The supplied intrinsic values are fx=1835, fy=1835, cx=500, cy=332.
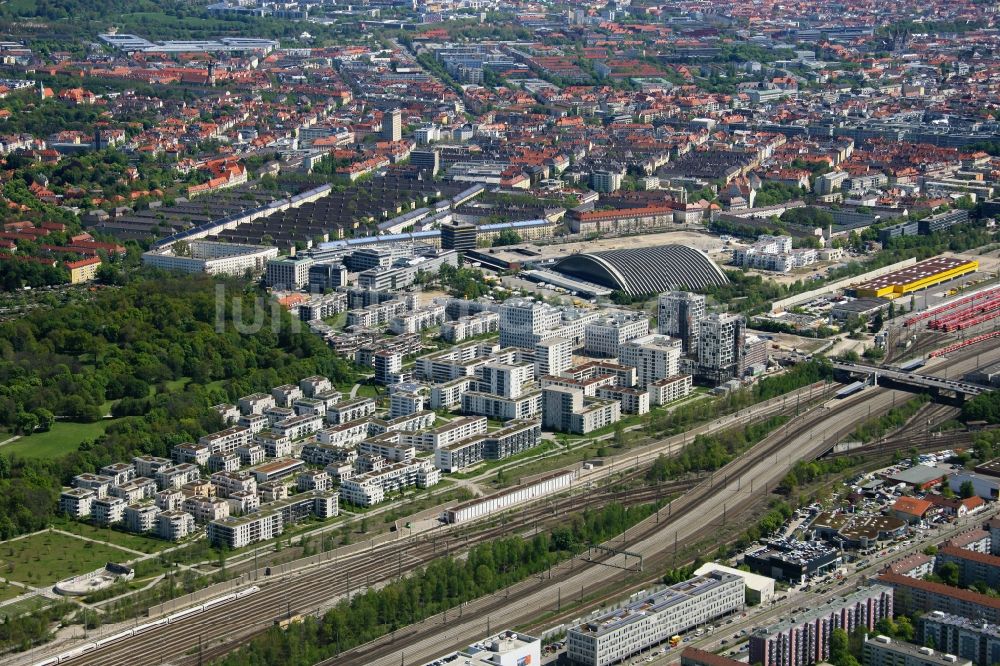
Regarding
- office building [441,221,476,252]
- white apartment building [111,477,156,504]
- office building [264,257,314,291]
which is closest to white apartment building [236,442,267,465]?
white apartment building [111,477,156,504]

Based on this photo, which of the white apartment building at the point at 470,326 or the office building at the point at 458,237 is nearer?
the white apartment building at the point at 470,326

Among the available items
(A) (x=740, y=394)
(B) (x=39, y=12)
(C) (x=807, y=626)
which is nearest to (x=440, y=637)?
(C) (x=807, y=626)

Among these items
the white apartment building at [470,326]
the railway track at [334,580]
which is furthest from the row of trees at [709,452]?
the white apartment building at [470,326]

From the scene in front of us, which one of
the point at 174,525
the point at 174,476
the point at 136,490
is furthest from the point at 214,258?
the point at 174,525

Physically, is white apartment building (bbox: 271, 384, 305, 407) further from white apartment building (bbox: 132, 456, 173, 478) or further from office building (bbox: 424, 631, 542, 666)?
office building (bbox: 424, 631, 542, 666)

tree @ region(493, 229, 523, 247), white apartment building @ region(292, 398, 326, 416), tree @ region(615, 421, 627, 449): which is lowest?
tree @ region(615, 421, 627, 449)

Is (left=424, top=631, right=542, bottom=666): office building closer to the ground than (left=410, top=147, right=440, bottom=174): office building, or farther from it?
closer to the ground

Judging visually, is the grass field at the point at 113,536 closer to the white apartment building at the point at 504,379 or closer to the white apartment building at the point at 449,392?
the white apartment building at the point at 449,392
